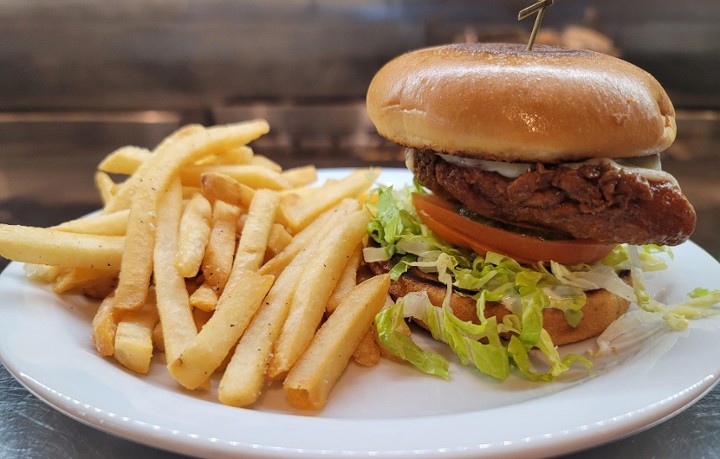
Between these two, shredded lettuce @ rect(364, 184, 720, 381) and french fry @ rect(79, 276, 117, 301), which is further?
french fry @ rect(79, 276, 117, 301)

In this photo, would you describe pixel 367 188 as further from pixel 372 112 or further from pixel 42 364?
pixel 42 364

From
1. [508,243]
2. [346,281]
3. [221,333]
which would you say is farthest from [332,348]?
[508,243]

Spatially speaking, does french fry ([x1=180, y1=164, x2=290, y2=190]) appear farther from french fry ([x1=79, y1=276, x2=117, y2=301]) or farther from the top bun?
the top bun

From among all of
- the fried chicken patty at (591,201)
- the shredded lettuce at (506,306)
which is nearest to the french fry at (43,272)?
the shredded lettuce at (506,306)

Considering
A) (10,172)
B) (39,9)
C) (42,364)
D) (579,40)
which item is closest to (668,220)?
(42,364)

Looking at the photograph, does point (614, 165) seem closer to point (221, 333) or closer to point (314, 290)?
point (314, 290)

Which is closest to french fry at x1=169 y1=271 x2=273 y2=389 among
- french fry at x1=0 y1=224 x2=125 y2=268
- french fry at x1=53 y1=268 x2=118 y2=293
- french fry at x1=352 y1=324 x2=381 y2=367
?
french fry at x1=352 y1=324 x2=381 y2=367
